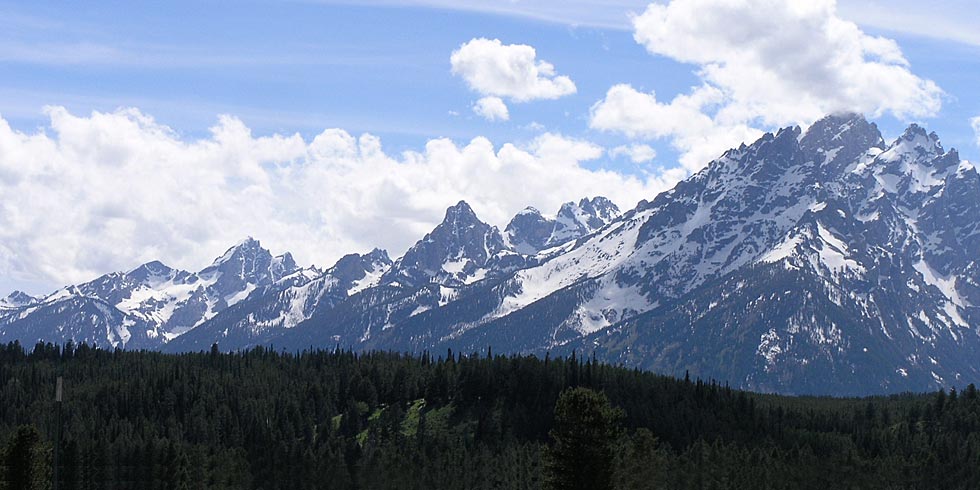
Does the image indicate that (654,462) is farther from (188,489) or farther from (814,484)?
(188,489)

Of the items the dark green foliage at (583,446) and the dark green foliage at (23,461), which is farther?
the dark green foliage at (23,461)

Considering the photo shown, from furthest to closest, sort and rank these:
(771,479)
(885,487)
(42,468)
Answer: (885,487)
(771,479)
(42,468)

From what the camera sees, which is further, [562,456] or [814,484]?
[814,484]

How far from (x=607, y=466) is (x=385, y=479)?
375 ft

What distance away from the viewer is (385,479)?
627 feet

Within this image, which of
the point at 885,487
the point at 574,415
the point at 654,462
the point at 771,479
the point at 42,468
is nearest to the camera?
the point at 574,415

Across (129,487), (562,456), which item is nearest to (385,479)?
(129,487)

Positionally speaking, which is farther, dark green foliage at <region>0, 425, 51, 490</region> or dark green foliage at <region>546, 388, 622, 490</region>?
dark green foliage at <region>0, 425, 51, 490</region>

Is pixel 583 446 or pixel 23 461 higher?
pixel 23 461

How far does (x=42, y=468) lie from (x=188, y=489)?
8495 centimetres

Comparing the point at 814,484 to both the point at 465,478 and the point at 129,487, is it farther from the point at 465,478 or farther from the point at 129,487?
the point at 129,487

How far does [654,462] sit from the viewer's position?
14788cm

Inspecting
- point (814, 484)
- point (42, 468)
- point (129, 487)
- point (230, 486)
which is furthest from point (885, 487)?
point (42, 468)

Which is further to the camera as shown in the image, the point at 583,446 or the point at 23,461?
the point at 23,461
